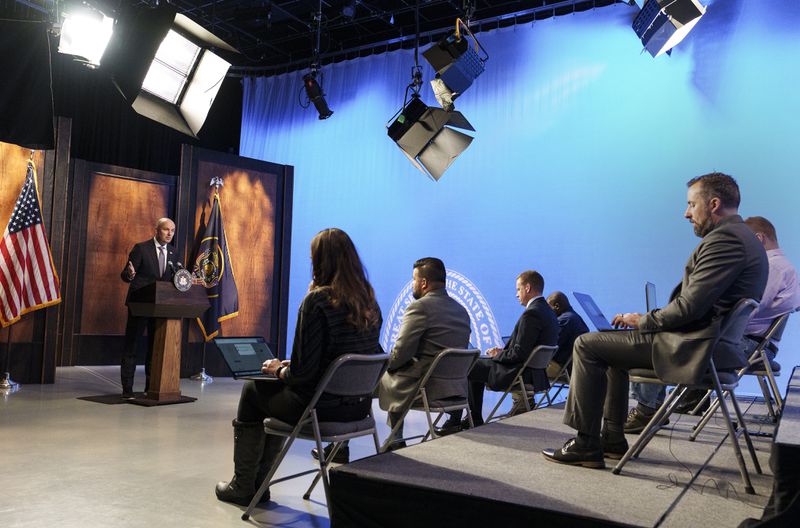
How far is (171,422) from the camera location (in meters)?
5.09

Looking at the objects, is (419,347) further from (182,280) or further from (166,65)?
(166,65)

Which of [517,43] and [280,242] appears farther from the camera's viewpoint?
[280,242]

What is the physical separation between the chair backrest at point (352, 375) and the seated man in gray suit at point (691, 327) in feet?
2.73

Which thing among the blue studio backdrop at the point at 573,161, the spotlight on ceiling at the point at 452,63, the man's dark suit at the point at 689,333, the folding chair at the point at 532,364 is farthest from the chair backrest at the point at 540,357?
the blue studio backdrop at the point at 573,161

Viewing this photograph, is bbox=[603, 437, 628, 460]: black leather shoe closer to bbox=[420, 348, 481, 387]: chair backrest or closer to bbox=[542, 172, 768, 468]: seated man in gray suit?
bbox=[542, 172, 768, 468]: seated man in gray suit

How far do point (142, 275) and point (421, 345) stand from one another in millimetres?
3700

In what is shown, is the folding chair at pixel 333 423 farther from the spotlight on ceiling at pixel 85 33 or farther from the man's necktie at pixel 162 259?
the spotlight on ceiling at pixel 85 33

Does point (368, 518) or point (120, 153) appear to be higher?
point (120, 153)

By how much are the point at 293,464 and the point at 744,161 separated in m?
5.78

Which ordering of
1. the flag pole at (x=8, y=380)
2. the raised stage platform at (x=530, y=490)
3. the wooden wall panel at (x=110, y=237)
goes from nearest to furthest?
the raised stage platform at (x=530, y=490)
the flag pole at (x=8, y=380)
the wooden wall panel at (x=110, y=237)

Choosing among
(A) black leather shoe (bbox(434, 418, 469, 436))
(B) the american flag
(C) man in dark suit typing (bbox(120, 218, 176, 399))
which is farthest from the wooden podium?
(A) black leather shoe (bbox(434, 418, 469, 436))

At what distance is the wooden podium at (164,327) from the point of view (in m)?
5.92

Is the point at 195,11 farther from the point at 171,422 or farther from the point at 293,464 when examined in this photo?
the point at 293,464

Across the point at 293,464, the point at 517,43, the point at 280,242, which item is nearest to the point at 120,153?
the point at 280,242
